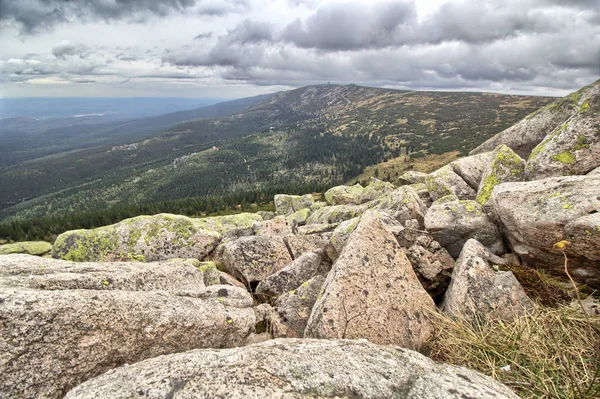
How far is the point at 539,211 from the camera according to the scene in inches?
394

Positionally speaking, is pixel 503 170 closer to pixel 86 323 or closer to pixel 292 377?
pixel 292 377

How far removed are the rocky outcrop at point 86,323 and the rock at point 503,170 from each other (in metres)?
14.9

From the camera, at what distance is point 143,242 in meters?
24.7

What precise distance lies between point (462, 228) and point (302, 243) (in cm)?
914

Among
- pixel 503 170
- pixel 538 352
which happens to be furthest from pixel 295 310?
pixel 503 170

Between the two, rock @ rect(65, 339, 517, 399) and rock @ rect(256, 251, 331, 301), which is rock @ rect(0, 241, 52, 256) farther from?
rock @ rect(65, 339, 517, 399)

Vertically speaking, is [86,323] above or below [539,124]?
below

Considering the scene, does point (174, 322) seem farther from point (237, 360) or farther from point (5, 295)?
point (5, 295)

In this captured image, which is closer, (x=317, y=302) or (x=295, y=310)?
(x=317, y=302)

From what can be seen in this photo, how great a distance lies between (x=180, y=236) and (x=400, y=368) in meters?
22.8

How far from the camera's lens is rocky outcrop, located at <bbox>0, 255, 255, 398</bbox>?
5484 mm

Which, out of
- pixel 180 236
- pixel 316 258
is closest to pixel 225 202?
pixel 180 236

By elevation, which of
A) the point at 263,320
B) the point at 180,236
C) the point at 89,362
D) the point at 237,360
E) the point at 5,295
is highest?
the point at 5,295

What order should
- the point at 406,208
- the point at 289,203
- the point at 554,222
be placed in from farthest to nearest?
the point at 289,203, the point at 406,208, the point at 554,222
